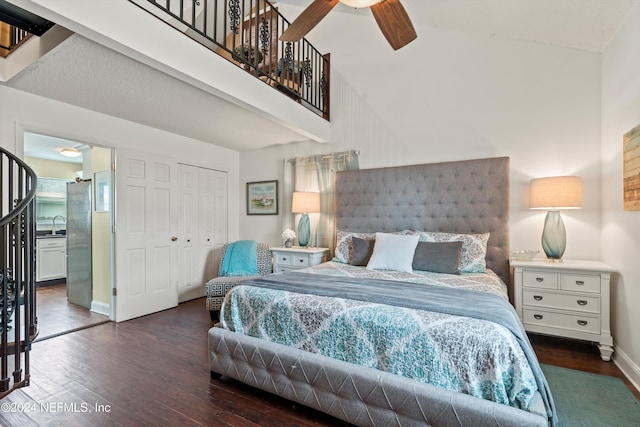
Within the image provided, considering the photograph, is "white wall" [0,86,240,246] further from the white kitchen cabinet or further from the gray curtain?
the white kitchen cabinet

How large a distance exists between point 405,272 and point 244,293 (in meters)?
1.49

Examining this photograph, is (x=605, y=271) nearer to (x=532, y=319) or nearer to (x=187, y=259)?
(x=532, y=319)

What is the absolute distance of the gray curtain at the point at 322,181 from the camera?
421 centimetres

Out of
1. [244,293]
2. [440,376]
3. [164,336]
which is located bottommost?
[164,336]

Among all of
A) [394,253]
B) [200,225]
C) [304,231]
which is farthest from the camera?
[200,225]

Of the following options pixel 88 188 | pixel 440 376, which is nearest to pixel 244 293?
pixel 440 376

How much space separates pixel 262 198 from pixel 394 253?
2.63m

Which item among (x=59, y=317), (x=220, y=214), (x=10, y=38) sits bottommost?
(x=59, y=317)

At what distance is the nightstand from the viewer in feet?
12.9

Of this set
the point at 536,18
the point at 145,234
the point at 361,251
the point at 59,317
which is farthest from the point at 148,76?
the point at 536,18

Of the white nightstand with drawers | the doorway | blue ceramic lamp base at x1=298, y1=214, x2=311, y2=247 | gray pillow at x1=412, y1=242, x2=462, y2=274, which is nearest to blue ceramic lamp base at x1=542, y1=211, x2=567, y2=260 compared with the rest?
the white nightstand with drawers

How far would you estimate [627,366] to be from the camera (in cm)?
231

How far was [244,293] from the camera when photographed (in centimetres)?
226

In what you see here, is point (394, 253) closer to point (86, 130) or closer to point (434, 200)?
point (434, 200)
